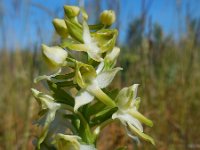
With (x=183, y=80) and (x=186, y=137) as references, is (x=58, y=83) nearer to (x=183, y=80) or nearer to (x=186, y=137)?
(x=186, y=137)

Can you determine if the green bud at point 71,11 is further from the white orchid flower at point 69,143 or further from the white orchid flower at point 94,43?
the white orchid flower at point 69,143

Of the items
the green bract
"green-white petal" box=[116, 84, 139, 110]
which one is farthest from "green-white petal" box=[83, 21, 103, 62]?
"green-white petal" box=[116, 84, 139, 110]

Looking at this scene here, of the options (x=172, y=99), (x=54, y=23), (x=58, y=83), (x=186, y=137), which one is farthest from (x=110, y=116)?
(x=172, y=99)

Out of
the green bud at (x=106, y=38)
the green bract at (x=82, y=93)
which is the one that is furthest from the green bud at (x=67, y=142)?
the green bud at (x=106, y=38)

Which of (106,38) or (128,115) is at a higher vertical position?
(106,38)

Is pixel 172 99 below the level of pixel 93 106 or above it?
below

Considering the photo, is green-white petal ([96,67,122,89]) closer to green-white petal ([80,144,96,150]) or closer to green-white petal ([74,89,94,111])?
green-white petal ([74,89,94,111])

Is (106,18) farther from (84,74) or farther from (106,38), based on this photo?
(84,74)

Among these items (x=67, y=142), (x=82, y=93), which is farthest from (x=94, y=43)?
(x=67, y=142)
